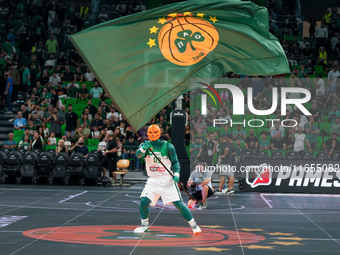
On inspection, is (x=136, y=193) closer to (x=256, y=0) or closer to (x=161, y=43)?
(x=161, y=43)

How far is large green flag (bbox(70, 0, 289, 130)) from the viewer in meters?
14.5

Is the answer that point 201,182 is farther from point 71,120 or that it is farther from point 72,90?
point 72,90

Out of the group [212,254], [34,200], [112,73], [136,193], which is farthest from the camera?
[136,193]

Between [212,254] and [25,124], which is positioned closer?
[212,254]

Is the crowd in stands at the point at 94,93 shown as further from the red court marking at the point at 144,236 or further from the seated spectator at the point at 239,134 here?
the red court marking at the point at 144,236

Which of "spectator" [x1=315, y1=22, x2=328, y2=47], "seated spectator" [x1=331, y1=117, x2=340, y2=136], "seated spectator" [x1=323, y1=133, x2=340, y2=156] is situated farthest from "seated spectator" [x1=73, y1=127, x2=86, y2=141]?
"spectator" [x1=315, y1=22, x2=328, y2=47]

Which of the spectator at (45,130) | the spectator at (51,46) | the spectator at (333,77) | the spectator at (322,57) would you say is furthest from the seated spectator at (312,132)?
the spectator at (51,46)

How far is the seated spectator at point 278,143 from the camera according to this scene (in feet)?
79.7

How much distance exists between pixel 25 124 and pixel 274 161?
1164 cm

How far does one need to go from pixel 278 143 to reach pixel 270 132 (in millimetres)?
999

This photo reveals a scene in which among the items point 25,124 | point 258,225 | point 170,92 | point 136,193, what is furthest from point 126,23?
point 25,124

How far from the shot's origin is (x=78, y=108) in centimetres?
2984

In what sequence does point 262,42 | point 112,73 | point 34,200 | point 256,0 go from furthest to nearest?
Answer: point 256,0
point 34,200
point 262,42
point 112,73

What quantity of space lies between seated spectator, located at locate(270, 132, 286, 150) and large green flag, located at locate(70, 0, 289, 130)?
906 cm
